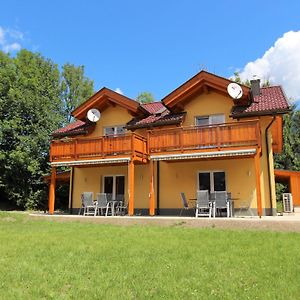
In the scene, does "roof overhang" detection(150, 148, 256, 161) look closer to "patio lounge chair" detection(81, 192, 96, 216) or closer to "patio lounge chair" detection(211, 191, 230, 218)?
"patio lounge chair" detection(211, 191, 230, 218)

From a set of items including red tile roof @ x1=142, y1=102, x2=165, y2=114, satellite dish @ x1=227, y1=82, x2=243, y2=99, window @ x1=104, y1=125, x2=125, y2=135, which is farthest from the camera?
red tile roof @ x1=142, y1=102, x2=165, y2=114

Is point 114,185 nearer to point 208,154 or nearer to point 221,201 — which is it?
point 208,154

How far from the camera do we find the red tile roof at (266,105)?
16062 mm

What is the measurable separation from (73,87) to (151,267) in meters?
36.2

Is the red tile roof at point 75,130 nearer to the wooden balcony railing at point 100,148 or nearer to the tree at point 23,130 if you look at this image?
the wooden balcony railing at point 100,148

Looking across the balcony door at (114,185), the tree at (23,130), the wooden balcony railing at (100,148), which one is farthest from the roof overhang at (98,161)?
the tree at (23,130)

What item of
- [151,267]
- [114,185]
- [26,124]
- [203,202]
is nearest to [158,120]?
[114,185]

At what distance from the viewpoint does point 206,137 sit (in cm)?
1606

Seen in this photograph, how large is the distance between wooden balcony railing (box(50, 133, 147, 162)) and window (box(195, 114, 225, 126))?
121 inches

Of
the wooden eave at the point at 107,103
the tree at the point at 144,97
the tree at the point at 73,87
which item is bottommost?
the wooden eave at the point at 107,103

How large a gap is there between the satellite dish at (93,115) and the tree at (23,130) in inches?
384

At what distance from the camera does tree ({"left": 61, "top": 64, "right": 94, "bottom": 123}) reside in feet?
131

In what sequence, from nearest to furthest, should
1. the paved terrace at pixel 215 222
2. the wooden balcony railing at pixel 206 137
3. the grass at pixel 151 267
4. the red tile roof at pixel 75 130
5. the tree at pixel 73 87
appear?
1. the grass at pixel 151 267
2. the paved terrace at pixel 215 222
3. the wooden balcony railing at pixel 206 137
4. the red tile roof at pixel 75 130
5. the tree at pixel 73 87

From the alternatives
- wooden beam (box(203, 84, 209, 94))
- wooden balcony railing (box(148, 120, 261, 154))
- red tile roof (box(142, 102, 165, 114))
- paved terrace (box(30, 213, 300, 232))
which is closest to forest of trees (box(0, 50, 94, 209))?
red tile roof (box(142, 102, 165, 114))
